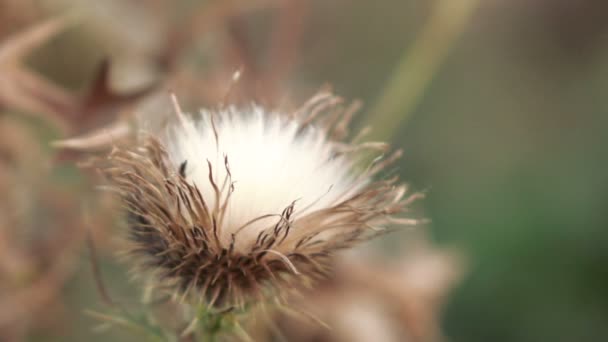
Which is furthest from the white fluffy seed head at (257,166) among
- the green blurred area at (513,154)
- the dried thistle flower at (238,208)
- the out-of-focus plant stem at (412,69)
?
the green blurred area at (513,154)

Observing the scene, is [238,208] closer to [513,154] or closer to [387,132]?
[387,132]

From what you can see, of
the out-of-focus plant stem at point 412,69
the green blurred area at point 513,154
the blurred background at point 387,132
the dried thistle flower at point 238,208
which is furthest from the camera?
the green blurred area at point 513,154

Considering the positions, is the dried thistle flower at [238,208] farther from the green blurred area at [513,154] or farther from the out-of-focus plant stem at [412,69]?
the green blurred area at [513,154]

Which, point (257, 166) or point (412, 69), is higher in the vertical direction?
point (412, 69)

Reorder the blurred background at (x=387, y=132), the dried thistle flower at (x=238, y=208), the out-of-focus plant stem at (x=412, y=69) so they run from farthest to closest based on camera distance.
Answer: the out-of-focus plant stem at (x=412, y=69) → the blurred background at (x=387, y=132) → the dried thistle flower at (x=238, y=208)

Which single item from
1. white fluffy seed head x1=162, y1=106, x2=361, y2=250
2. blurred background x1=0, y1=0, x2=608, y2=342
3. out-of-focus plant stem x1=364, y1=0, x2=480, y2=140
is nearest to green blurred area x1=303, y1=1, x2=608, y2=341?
blurred background x1=0, y1=0, x2=608, y2=342

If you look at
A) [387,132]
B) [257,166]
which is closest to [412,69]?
[387,132]

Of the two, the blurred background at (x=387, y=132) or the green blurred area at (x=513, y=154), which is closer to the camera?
the blurred background at (x=387, y=132)

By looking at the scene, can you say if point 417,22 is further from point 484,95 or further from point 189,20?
point 189,20

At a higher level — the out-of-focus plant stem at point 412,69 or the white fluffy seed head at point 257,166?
the out-of-focus plant stem at point 412,69
